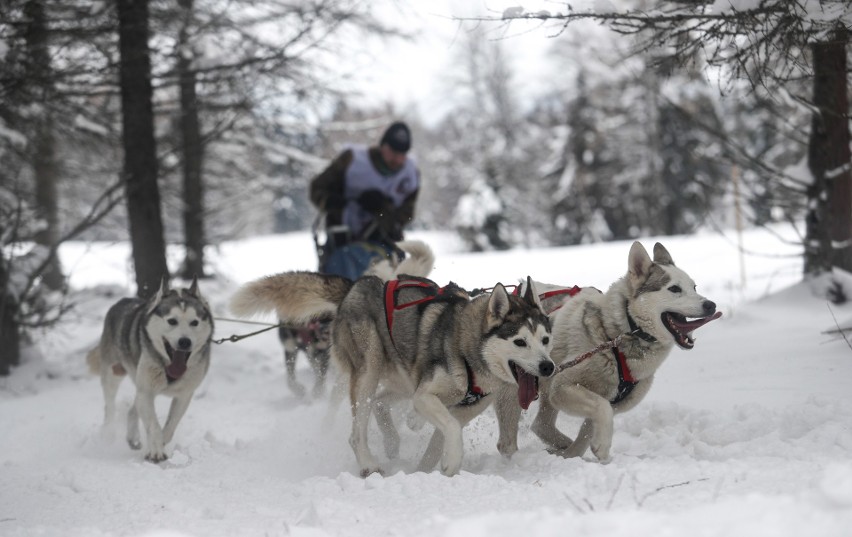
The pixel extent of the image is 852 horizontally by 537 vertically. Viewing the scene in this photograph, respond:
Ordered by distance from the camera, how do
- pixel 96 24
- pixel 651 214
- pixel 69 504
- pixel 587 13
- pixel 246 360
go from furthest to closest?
pixel 651 214 → pixel 246 360 → pixel 96 24 → pixel 587 13 → pixel 69 504

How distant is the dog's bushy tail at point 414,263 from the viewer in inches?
211

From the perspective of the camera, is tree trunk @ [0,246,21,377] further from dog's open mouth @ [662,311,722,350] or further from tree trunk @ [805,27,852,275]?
tree trunk @ [805,27,852,275]

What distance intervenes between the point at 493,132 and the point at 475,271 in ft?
75.9

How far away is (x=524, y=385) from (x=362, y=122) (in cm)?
1023

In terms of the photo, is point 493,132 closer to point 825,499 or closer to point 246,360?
point 246,360

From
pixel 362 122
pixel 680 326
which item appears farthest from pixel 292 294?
pixel 362 122

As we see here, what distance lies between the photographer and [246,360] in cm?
878

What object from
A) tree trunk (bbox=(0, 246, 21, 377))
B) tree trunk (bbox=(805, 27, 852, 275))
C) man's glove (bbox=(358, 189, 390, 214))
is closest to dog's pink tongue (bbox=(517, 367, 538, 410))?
man's glove (bbox=(358, 189, 390, 214))

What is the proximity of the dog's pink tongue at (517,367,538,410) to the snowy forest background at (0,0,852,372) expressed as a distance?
1.80 meters

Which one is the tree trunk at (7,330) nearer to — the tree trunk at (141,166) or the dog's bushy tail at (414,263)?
the tree trunk at (141,166)

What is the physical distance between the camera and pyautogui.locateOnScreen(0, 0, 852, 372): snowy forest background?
4961mm

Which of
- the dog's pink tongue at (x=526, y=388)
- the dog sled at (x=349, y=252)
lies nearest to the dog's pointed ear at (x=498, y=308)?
the dog's pink tongue at (x=526, y=388)

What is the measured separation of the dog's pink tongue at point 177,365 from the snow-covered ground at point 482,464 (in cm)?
A: 54

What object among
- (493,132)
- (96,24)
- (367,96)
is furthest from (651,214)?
(96,24)
